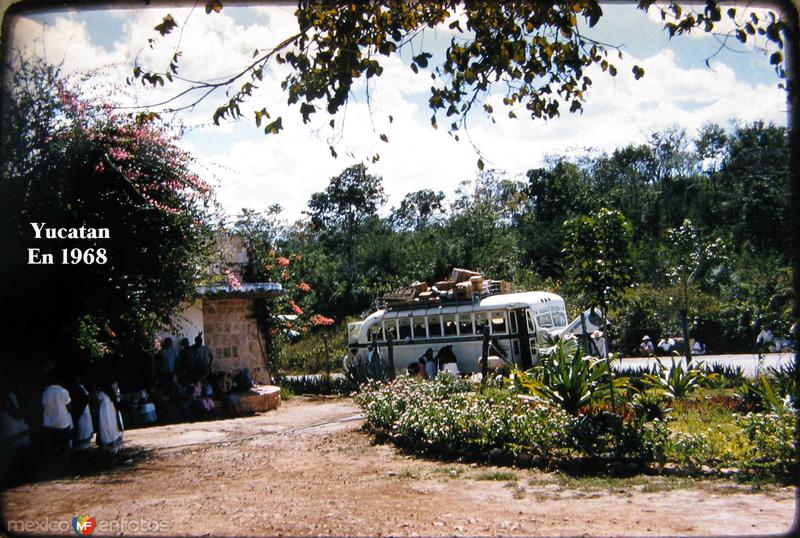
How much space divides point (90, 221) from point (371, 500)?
538cm

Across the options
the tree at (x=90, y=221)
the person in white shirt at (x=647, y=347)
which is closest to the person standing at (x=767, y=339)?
the person in white shirt at (x=647, y=347)

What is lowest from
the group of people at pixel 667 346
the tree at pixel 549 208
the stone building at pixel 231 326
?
the group of people at pixel 667 346

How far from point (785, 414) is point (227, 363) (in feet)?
41.1

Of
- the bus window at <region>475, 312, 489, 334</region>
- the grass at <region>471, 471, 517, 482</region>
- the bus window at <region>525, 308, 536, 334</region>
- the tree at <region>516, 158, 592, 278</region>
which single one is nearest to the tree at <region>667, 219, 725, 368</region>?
the tree at <region>516, 158, 592, 278</region>

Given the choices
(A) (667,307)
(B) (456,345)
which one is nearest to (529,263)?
(A) (667,307)

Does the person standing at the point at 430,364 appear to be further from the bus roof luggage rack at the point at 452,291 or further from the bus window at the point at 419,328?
the bus roof luggage rack at the point at 452,291

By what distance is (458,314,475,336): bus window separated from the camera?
1891 cm

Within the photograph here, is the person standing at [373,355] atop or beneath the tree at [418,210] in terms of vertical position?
beneath

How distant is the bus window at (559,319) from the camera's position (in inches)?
760

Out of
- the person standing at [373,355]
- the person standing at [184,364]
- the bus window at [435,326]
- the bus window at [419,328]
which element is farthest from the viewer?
the bus window at [419,328]

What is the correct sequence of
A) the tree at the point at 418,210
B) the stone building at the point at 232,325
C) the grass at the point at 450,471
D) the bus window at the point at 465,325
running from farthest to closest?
the tree at the point at 418,210 → the bus window at the point at 465,325 → the stone building at the point at 232,325 → the grass at the point at 450,471

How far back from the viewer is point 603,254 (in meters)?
9.31

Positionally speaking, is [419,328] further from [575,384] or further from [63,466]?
[63,466]

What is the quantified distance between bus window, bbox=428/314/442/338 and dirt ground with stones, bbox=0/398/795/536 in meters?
9.90
